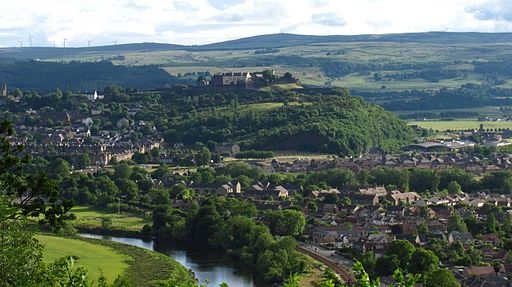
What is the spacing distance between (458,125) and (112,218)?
200 ft

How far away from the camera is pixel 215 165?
71.3 meters

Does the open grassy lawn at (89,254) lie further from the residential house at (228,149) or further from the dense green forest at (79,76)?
the dense green forest at (79,76)

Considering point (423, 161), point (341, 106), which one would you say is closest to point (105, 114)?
point (341, 106)

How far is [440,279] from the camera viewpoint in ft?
100

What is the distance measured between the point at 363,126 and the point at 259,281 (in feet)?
164

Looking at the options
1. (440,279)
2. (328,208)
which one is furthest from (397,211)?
(440,279)

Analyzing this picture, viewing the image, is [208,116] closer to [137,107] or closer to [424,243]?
[137,107]

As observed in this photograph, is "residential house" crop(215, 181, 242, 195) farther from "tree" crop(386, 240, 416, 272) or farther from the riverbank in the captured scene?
"tree" crop(386, 240, 416, 272)

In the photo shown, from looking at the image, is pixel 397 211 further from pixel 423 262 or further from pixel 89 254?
pixel 89 254

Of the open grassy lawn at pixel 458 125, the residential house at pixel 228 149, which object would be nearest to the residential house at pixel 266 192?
the residential house at pixel 228 149

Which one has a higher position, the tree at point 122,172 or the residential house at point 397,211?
the residential house at point 397,211

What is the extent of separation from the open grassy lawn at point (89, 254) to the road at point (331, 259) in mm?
7677

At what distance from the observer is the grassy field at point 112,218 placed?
164ft

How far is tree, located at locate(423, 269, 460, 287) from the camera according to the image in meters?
30.4
